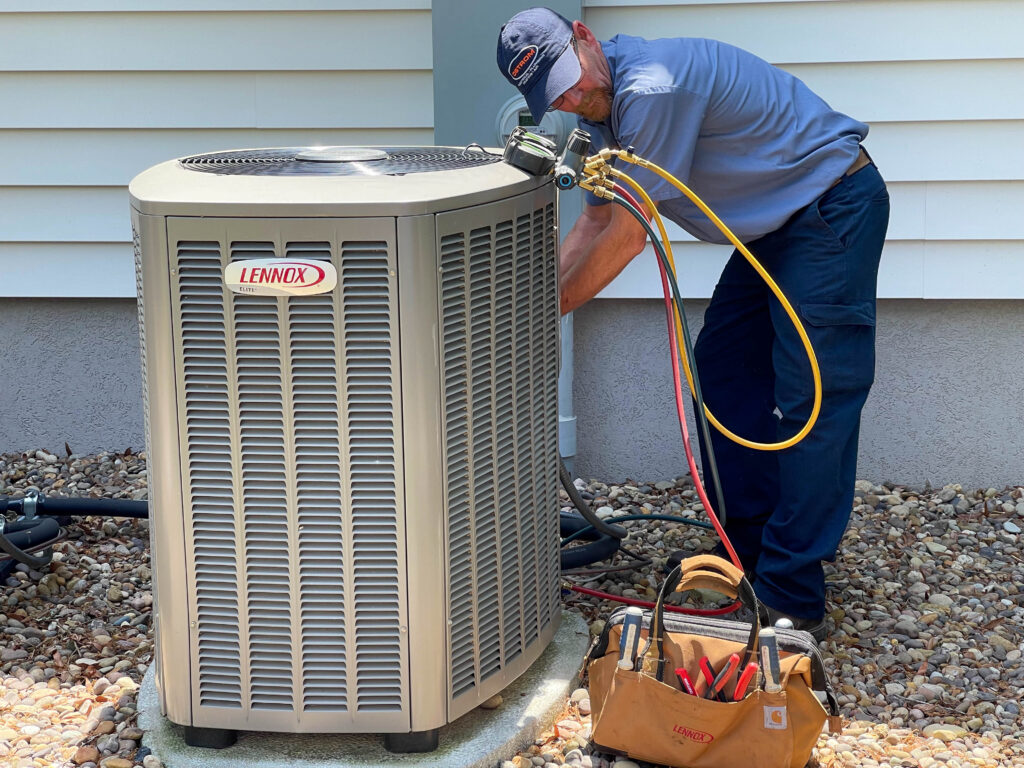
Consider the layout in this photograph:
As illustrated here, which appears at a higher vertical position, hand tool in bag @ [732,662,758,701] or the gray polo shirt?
the gray polo shirt

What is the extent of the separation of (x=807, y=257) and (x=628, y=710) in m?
1.20

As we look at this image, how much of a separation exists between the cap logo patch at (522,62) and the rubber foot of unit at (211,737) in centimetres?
161

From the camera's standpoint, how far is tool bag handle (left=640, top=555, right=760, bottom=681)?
236 centimetres

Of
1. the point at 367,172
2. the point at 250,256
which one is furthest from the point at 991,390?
the point at 250,256

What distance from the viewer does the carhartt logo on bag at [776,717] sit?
2.29 meters

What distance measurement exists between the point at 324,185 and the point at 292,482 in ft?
1.84

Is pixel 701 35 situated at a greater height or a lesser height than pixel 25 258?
greater

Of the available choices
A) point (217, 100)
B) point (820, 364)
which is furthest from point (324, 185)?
point (217, 100)

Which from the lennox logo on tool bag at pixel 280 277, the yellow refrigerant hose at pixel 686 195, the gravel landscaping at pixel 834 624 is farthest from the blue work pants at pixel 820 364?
the lennox logo on tool bag at pixel 280 277

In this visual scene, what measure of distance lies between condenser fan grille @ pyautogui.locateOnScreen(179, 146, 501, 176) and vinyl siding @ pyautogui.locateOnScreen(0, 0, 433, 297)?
1270 millimetres

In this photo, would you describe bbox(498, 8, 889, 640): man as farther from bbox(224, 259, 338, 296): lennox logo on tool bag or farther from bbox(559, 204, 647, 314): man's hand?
bbox(224, 259, 338, 296): lennox logo on tool bag

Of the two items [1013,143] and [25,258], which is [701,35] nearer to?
[1013,143]

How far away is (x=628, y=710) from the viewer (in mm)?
2377

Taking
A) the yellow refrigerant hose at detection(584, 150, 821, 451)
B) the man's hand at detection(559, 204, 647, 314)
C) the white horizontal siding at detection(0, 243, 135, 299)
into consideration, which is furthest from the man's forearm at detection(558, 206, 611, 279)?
the white horizontal siding at detection(0, 243, 135, 299)
